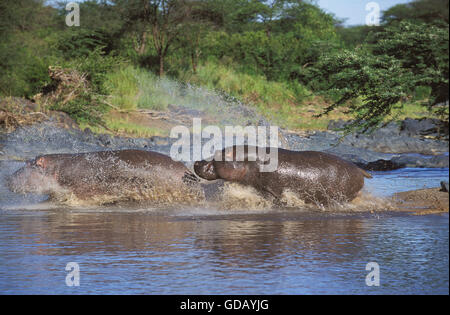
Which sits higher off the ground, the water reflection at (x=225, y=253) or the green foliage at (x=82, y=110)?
the green foliage at (x=82, y=110)

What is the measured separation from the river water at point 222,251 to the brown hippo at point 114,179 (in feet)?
3.80

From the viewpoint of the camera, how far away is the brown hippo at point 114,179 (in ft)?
33.4

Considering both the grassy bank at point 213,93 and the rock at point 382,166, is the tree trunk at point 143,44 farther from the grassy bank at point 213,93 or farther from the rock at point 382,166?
the rock at point 382,166

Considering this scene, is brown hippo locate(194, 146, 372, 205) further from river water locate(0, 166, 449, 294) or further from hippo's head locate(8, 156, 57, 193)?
hippo's head locate(8, 156, 57, 193)

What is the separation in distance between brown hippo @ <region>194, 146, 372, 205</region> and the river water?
2.13 feet

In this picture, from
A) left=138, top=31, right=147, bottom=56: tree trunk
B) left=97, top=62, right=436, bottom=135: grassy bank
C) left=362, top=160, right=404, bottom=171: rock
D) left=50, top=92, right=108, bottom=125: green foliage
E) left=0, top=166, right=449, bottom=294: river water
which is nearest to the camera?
left=0, top=166, right=449, bottom=294: river water

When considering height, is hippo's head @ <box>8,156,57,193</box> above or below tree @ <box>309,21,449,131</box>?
below

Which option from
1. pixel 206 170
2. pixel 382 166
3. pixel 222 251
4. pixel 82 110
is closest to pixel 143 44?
pixel 82 110

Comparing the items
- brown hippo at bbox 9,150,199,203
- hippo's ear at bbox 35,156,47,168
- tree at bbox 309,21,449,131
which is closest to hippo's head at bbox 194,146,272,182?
brown hippo at bbox 9,150,199,203

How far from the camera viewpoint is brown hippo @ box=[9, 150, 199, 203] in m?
10.2

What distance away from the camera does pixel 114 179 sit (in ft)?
33.6

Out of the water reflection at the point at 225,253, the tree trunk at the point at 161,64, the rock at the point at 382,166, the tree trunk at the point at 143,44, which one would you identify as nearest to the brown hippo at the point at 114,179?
the water reflection at the point at 225,253

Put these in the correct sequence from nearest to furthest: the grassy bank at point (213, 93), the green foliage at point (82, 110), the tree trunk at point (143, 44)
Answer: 1. the green foliage at point (82, 110)
2. the grassy bank at point (213, 93)
3. the tree trunk at point (143, 44)

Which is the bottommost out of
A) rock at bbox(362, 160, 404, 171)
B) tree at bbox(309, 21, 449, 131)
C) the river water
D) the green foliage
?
the river water
